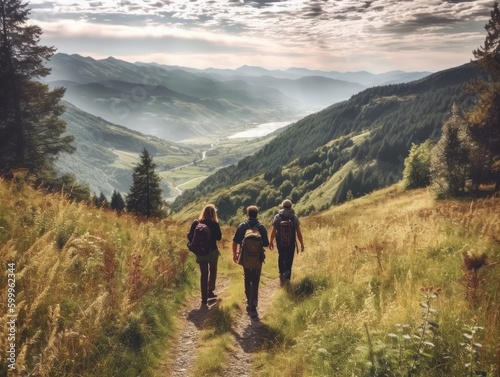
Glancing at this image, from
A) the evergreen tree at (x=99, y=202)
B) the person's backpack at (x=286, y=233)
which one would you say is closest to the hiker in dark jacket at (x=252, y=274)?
the person's backpack at (x=286, y=233)

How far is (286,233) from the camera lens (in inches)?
415

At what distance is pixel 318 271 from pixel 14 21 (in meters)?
28.7

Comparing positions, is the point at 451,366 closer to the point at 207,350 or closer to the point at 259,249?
the point at 207,350

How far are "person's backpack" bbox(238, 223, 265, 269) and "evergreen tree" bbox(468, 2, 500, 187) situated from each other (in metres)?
35.3

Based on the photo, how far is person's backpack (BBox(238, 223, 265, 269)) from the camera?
8.84 meters

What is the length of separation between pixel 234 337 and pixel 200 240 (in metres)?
2.80

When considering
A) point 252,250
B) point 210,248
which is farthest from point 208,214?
point 252,250

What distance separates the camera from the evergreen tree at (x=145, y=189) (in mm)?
45906

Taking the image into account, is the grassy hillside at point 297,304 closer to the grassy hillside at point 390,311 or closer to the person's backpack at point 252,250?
the grassy hillside at point 390,311

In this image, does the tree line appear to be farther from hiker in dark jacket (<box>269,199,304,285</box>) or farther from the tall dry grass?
the tall dry grass

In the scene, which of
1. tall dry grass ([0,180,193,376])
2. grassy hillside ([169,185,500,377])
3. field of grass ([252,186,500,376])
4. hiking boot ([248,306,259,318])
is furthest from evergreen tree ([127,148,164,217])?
A: hiking boot ([248,306,259,318])

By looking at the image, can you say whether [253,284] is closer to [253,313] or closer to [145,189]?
[253,313]

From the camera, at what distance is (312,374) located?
17.8 feet

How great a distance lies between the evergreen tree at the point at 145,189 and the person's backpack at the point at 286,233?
37.8 m
